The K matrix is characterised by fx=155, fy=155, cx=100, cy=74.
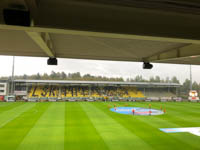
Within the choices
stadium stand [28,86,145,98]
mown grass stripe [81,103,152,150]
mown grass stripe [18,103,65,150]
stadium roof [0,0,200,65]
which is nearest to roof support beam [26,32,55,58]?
stadium roof [0,0,200,65]

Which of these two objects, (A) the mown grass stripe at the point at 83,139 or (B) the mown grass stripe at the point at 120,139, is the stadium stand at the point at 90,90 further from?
(A) the mown grass stripe at the point at 83,139

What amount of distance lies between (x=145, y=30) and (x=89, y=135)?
1039 centimetres

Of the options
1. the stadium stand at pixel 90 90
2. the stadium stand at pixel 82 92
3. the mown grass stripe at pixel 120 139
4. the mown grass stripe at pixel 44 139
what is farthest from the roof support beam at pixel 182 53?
the stadium stand at pixel 82 92

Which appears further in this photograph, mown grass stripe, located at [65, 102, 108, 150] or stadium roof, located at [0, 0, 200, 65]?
mown grass stripe, located at [65, 102, 108, 150]

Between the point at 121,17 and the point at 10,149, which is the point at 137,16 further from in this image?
the point at 10,149

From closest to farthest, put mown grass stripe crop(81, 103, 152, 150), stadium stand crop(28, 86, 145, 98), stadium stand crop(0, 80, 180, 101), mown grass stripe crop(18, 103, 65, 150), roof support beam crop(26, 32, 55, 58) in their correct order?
roof support beam crop(26, 32, 55, 58) → mown grass stripe crop(18, 103, 65, 150) → mown grass stripe crop(81, 103, 152, 150) → stadium stand crop(0, 80, 180, 101) → stadium stand crop(28, 86, 145, 98)

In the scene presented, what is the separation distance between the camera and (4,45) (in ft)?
28.1

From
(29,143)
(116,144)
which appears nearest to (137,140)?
(116,144)

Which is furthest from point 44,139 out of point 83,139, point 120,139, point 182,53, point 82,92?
point 82,92

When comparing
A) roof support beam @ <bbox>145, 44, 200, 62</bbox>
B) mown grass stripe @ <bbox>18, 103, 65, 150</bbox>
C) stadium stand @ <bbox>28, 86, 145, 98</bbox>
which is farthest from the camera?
stadium stand @ <bbox>28, 86, 145, 98</bbox>

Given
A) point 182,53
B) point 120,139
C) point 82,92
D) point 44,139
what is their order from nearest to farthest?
1. point 182,53
2. point 44,139
3. point 120,139
4. point 82,92

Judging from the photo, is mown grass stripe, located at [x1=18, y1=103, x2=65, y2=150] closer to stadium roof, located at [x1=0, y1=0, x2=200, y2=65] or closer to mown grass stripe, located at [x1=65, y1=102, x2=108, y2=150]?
mown grass stripe, located at [x1=65, y1=102, x2=108, y2=150]

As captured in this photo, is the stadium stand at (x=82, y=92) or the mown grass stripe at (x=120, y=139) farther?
the stadium stand at (x=82, y=92)

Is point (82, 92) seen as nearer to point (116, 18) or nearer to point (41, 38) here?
point (41, 38)
